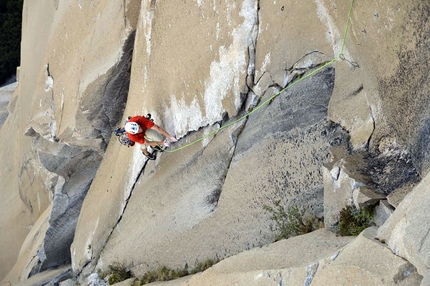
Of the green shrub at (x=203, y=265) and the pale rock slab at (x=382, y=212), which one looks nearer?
the pale rock slab at (x=382, y=212)

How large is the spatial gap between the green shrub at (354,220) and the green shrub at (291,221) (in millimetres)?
597

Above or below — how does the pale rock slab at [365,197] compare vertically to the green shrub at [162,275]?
below

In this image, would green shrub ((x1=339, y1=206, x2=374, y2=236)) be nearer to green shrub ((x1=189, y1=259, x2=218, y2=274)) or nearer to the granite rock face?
the granite rock face

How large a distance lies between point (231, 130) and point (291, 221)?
169cm

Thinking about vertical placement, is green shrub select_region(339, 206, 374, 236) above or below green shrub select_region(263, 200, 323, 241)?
below

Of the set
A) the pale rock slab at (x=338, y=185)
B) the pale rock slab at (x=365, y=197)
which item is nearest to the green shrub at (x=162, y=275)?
the pale rock slab at (x=338, y=185)

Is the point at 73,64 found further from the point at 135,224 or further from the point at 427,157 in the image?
the point at 427,157

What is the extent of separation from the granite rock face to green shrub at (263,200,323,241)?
0.08 metres

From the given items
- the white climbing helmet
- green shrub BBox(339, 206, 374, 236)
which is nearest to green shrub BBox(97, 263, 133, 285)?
the white climbing helmet

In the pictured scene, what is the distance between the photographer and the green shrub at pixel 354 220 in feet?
16.9

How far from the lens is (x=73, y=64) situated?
38.0 ft

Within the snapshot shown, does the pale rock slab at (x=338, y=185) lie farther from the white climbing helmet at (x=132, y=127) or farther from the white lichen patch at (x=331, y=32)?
the white climbing helmet at (x=132, y=127)

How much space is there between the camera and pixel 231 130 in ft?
24.0

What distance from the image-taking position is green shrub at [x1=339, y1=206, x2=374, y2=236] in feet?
16.9
